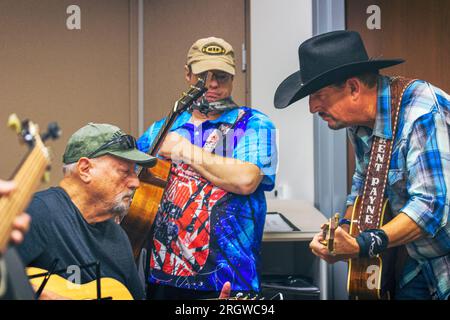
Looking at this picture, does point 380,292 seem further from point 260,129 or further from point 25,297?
point 25,297

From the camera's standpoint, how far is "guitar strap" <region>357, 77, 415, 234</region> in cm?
186

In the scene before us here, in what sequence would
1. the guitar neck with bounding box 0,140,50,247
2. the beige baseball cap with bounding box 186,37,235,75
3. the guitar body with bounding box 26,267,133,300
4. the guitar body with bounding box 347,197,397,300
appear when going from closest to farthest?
the guitar neck with bounding box 0,140,50,247 < the guitar body with bounding box 26,267,133,300 < the guitar body with bounding box 347,197,397,300 < the beige baseball cap with bounding box 186,37,235,75

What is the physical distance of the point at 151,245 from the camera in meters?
1.96

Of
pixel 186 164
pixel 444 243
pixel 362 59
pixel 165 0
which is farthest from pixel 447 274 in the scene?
pixel 165 0

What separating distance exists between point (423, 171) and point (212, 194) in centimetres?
56

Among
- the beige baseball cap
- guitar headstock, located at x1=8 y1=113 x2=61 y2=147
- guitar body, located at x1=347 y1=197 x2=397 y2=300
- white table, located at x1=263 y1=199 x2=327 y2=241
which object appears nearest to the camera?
guitar headstock, located at x1=8 y1=113 x2=61 y2=147

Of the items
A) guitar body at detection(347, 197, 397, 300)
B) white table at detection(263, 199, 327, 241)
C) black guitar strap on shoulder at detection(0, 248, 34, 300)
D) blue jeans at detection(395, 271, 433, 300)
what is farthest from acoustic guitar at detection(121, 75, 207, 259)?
black guitar strap on shoulder at detection(0, 248, 34, 300)

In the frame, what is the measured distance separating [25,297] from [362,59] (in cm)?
125

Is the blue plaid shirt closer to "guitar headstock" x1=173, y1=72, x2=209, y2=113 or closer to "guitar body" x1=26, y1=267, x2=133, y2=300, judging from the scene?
"guitar headstock" x1=173, y1=72, x2=209, y2=113

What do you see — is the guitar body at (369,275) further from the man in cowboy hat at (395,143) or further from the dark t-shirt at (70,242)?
the dark t-shirt at (70,242)

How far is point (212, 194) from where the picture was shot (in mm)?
1917

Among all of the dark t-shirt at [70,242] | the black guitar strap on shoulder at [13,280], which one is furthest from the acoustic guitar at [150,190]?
the black guitar strap on shoulder at [13,280]

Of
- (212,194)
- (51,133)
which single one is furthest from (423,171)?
(51,133)

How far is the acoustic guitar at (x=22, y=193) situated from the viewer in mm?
876
